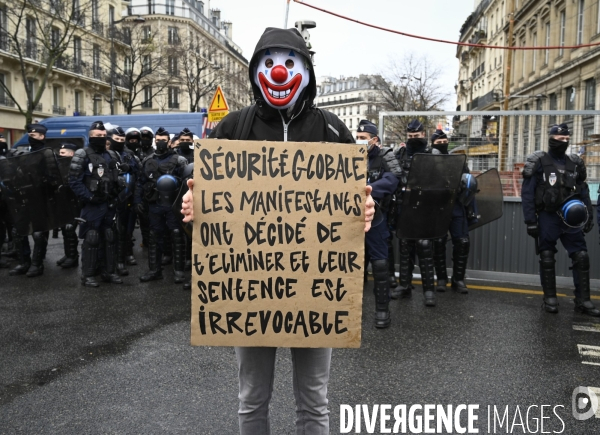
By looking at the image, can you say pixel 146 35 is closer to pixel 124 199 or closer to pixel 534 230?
pixel 124 199

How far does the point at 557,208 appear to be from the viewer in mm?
5906

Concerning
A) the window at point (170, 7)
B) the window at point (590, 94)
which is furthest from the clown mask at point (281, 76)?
the window at point (170, 7)

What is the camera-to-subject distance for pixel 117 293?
22.4 ft

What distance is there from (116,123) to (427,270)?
12.6 m

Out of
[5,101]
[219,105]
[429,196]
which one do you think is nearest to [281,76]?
[429,196]

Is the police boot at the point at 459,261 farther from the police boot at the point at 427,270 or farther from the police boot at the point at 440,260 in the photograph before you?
the police boot at the point at 427,270

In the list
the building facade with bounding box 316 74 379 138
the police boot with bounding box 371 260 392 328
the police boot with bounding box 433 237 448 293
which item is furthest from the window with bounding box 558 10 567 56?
the building facade with bounding box 316 74 379 138

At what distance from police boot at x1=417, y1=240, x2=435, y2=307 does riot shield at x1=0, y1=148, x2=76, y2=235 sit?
4.98m

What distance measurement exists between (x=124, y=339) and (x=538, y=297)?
473cm

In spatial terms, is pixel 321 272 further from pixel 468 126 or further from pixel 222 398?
pixel 468 126

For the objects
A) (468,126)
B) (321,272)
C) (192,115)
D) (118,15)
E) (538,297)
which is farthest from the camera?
(118,15)

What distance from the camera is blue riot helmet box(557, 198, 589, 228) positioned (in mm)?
5746

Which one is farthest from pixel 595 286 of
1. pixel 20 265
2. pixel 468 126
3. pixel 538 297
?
pixel 20 265

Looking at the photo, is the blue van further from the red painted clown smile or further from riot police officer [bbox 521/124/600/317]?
the red painted clown smile
